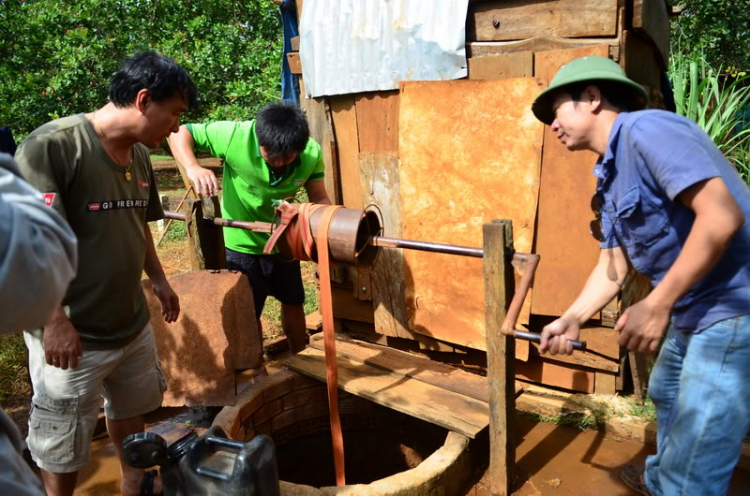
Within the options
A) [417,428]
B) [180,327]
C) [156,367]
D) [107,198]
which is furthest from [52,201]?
[417,428]

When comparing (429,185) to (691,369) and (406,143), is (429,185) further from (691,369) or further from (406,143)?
(691,369)

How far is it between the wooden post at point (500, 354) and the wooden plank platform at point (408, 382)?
8.9 inches

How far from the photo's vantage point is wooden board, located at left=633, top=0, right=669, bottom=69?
3.18 metres

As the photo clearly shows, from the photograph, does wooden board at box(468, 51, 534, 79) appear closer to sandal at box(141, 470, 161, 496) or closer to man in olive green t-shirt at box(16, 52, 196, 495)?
man in olive green t-shirt at box(16, 52, 196, 495)

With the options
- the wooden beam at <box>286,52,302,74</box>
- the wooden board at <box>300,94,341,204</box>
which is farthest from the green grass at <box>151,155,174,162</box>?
the wooden board at <box>300,94,341,204</box>

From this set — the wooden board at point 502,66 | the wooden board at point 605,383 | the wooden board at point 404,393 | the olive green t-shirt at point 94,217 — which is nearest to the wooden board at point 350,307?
the wooden board at point 404,393

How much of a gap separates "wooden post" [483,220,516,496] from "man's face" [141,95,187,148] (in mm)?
1496

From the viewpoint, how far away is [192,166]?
3408 millimetres

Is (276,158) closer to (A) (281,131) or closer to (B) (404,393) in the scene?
(A) (281,131)

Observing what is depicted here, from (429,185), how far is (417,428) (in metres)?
1.79

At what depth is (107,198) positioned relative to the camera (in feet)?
7.78

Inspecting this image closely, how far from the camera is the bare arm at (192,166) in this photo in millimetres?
3289

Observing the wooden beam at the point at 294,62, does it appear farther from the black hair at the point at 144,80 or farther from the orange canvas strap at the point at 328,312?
the black hair at the point at 144,80

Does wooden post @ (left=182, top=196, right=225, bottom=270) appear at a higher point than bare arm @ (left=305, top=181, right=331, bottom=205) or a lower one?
lower
